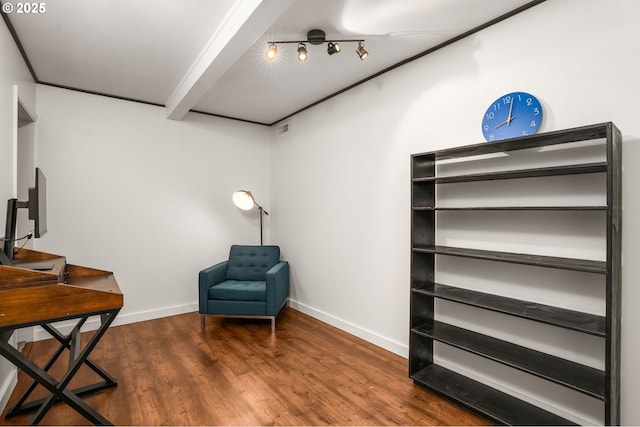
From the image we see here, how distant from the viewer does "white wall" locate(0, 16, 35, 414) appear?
7.22ft

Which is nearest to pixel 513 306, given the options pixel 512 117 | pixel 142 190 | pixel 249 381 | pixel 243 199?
pixel 512 117

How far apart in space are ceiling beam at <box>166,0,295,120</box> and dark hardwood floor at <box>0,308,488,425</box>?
252cm

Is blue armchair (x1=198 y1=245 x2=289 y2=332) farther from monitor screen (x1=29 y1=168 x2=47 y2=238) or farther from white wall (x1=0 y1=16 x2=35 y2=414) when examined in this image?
monitor screen (x1=29 y1=168 x2=47 y2=238)

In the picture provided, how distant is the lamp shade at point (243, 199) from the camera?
4.34 meters

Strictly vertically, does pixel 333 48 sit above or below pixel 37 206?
above

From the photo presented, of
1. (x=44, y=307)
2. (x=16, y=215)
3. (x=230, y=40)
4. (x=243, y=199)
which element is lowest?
(x=44, y=307)

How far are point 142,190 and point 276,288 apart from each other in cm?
207

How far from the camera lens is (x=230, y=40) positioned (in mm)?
2246

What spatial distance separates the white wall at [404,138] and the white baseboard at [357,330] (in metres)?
0.01

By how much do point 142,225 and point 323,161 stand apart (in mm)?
2363

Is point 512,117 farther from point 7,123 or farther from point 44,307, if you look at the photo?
point 7,123

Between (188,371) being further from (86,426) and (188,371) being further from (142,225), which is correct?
(142,225)

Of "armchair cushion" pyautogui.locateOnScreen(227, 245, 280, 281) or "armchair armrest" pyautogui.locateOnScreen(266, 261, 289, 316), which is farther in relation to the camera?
"armchair cushion" pyautogui.locateOnScreen(227, 245, 280, 281)

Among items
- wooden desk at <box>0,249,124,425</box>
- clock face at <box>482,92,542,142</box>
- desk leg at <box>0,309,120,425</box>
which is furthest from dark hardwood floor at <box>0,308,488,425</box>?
clock face at <box>482,92,542,142</box>
